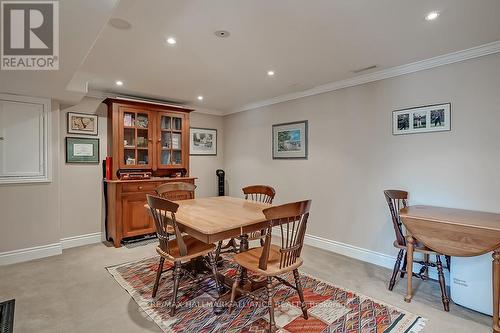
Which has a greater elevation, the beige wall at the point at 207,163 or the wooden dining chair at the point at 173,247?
the beige wall at the point at 207,163

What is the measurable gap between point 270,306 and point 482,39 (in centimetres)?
299

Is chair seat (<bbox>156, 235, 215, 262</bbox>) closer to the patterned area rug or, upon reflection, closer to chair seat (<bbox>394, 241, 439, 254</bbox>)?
the patterned area rug

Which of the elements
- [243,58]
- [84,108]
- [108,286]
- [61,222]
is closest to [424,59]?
[243,58]

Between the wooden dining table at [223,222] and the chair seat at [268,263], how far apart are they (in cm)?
18

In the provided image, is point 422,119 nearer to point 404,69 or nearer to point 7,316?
point 404,69

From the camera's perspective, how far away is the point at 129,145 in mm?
4168

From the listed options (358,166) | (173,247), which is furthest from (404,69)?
(173,247)

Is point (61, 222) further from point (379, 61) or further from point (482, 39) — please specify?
point (482, 39)

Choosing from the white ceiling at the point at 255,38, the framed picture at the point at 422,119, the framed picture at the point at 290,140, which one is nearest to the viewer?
the white ceiling at the point at 255,38

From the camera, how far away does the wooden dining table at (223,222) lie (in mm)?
1935

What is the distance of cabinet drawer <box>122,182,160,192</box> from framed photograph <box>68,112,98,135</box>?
1035mm

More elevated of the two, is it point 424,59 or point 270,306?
point 424,59

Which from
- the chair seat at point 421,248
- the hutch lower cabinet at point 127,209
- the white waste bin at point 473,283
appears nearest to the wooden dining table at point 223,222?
the hutch lower cabinet at point 127,209

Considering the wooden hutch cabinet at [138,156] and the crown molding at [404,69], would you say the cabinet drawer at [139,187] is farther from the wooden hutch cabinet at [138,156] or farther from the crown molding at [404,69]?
the crown molding at [404,69]
